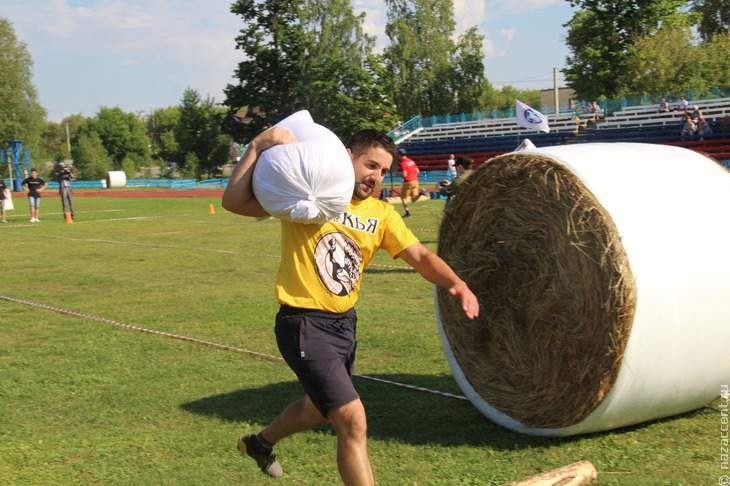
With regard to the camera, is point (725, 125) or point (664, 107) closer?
point (725, 125)

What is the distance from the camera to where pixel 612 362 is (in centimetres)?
440

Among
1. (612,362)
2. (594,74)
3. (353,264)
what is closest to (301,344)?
(353,264)

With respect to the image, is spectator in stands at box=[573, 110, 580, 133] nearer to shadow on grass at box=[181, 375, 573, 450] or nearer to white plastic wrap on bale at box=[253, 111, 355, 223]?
shadow on grass at box=[181, 375, 573, 450]

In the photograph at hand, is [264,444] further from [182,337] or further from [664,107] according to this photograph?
[664,107]

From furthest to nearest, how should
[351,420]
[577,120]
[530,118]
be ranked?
[577,120]
[530,118]
[351,420]

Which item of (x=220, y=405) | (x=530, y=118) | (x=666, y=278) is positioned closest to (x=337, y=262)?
(x=666, y=278)

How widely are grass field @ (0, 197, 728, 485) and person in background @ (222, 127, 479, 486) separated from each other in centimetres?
84

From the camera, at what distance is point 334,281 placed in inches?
153

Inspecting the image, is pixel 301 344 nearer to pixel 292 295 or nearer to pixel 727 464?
pixel 292 295

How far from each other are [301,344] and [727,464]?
2615mm

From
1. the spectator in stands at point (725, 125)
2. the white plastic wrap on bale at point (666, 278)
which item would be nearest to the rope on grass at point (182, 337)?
the white plastic wrap on bale at point (666, 278)

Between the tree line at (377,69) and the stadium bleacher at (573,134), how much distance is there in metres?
4.18

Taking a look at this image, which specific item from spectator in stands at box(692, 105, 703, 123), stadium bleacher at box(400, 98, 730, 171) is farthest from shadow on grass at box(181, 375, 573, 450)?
spectator in stands at box(692, 105, 703, 123)

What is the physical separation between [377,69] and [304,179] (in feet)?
162
